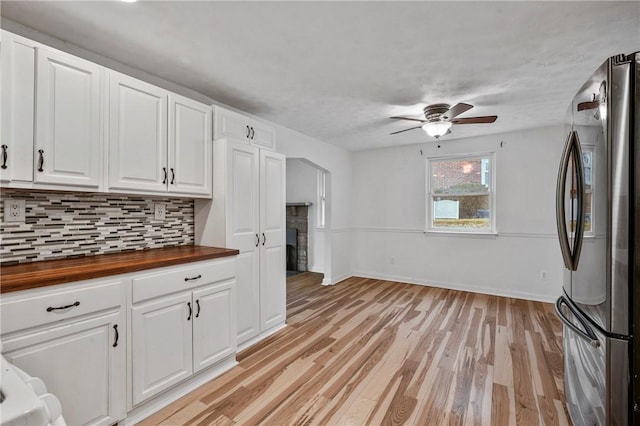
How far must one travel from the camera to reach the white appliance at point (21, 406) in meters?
0.64

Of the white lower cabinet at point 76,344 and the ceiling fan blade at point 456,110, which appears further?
the ceiling fan blade at point 456,110

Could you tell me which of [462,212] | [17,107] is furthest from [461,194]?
[17,107]

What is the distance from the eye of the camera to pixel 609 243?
51.8 inches

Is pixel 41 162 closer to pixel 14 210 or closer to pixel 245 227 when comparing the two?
pixel 14 210

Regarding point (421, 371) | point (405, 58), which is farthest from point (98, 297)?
point (405, 58)

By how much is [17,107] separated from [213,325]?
1813mm

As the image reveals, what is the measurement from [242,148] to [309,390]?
2.11 m

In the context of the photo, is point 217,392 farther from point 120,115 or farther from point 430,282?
point 430,282

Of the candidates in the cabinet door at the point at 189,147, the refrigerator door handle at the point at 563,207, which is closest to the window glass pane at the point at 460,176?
the refrigerator door handle at the point at 563,207

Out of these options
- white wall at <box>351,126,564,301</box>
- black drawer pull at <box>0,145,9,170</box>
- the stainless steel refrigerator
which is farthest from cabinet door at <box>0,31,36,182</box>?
white wall at <box>351,126,564,301</box>

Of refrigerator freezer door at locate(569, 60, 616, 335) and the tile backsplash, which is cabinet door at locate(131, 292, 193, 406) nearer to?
the tile backsplash

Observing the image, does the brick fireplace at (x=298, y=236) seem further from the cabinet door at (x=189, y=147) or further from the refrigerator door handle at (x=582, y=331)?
the refrigerator door handle at (x=582, y=331)

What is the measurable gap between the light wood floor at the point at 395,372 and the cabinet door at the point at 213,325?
0.20 meters

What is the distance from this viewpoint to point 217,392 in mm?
2143
